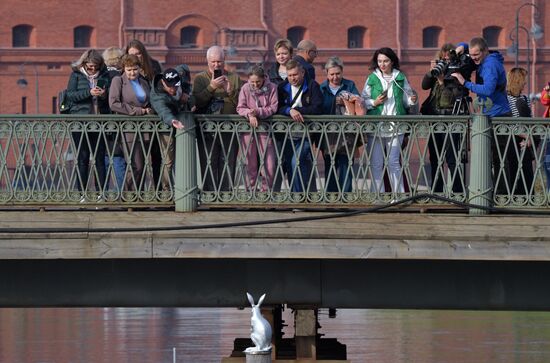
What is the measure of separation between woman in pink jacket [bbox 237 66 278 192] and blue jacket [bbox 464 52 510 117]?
1712mm

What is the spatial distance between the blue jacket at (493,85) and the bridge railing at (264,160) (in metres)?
0.44

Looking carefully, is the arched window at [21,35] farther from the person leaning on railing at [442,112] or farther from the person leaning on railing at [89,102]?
the person leaning on railing at [442,112]

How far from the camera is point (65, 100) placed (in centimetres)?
1468

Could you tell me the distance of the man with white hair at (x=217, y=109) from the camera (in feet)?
45.1

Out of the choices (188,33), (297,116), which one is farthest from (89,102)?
(188,33)

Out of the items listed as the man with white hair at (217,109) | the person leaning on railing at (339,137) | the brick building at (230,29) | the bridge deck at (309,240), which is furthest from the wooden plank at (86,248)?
the brick building at (230,29)

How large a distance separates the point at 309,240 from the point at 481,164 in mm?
1495

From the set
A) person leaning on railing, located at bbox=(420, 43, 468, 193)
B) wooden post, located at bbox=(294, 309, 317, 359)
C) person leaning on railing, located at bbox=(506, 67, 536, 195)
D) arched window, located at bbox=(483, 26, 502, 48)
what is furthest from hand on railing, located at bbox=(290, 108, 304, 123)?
arched window, located at bbox=(483, 26, 502, 48)

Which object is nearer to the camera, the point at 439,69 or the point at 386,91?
the point at 386,91

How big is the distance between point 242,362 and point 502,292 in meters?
2.40

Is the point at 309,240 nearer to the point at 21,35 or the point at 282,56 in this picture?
the point at 282,56

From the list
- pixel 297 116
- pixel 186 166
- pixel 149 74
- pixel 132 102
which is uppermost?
pixel 149 74

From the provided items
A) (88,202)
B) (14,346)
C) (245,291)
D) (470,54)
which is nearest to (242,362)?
(245,291)

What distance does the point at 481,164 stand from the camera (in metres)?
13.5
